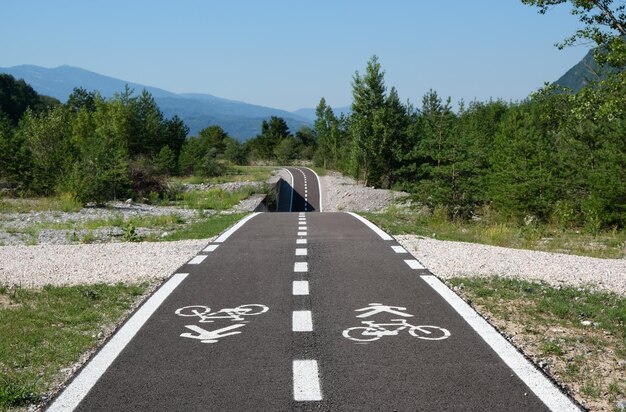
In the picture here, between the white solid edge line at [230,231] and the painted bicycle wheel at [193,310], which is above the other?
the white solid edge line at [230,231]

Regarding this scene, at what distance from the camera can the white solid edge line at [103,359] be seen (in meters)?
4.83

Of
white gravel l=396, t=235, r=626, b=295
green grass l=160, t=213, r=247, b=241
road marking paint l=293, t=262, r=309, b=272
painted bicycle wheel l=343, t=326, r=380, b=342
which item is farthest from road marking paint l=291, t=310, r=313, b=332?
green grass l=160, t=213, r=247, b=241

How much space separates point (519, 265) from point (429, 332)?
549 centimetres

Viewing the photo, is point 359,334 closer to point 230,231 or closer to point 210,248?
point 210,248

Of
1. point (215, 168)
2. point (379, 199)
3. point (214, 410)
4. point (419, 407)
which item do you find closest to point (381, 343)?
point (419, 407)

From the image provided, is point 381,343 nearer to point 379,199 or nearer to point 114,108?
point 379,199

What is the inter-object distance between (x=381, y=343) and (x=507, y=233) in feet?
A: 47.8

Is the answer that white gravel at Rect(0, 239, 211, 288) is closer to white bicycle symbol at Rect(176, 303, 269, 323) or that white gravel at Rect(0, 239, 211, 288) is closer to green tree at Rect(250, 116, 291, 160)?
white bicycle symbol at Rect(176, 303, 269, 323)

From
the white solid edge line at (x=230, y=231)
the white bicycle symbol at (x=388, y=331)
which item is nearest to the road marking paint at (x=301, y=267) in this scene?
the white bicycle symbol at (x=388, y=331)

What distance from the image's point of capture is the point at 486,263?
11695mm

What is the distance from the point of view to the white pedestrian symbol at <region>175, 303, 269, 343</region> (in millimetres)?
6656

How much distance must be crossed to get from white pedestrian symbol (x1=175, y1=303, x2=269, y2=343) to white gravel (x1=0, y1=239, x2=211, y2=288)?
8.62ft

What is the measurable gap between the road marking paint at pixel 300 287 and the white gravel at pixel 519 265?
232 centimetres

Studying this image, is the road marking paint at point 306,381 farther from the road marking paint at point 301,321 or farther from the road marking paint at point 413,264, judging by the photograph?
the road marking paint at point 413,264
